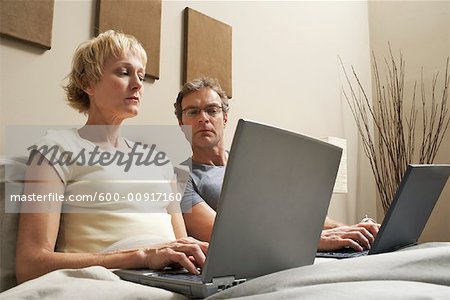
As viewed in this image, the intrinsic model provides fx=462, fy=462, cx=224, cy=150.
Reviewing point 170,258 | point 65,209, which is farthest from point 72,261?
point 170,258

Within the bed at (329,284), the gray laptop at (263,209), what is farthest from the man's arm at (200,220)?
the bed at (329,284)

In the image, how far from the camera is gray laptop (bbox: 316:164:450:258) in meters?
1.29

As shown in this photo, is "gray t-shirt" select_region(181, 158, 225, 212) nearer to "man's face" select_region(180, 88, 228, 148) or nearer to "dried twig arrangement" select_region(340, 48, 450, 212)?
"man's face" select_region(180, 88, 228, 148)

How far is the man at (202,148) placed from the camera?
182 cm

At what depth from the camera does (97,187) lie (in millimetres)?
1406

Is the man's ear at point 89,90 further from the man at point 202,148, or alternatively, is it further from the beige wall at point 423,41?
the beige wall at point 423,41

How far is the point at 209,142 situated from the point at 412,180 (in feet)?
3.17


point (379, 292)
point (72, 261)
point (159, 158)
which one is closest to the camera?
point (379, 292)

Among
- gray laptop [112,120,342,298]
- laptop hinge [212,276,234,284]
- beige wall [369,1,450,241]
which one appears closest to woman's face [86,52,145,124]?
gray laptop [112,120,342,298]

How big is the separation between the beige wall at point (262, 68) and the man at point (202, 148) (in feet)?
0.64

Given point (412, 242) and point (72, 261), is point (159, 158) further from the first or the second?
point (412, 242)

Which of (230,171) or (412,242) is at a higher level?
(230,171)

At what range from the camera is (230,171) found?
2.59 feet

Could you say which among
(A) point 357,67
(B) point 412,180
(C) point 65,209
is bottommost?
(C) point 65,209
